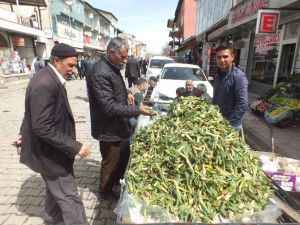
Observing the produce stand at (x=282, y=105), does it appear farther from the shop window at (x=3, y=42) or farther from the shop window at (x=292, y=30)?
the shop window at (x=3, y=42)

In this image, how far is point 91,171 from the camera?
14.4ft

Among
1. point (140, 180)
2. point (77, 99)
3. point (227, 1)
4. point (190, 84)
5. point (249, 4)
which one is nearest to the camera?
point (140, 180)

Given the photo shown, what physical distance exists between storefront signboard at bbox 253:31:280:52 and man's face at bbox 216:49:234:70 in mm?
8474

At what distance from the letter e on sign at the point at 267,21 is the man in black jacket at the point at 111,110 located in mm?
6513

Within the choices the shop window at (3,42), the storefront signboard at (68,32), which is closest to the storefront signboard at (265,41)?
the shop window at (3,42)

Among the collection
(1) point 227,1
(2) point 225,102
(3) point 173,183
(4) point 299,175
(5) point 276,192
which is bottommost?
(4) point 299,175

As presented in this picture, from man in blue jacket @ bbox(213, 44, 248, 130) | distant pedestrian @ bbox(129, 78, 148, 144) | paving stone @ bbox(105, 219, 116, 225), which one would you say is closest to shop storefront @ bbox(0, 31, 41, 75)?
distant pedestrian @ bbox(129, 78, 148, 144)

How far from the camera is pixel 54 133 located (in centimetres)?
214

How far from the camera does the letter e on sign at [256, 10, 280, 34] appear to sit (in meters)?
7.73

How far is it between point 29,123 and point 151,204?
132 cm

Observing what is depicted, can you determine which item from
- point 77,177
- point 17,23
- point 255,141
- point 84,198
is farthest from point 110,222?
point 17,23

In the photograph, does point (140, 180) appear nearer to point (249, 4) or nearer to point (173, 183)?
point (173, 183)

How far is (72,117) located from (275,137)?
524cm

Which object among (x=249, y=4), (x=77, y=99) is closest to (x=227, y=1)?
(x=249, y=4)
